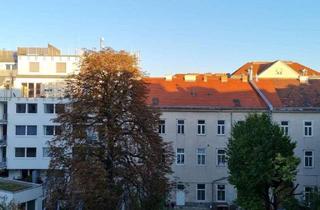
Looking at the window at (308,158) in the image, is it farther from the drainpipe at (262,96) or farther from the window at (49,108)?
the window at (49,108)

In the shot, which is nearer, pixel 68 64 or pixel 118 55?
pixel 118 55

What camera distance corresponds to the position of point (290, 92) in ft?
166

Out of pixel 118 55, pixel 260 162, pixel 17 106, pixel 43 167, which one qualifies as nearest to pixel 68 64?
pixel 17 106

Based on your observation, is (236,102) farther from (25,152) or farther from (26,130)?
(25,152)

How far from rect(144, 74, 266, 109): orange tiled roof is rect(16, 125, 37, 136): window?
42.6 ft

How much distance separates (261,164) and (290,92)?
18136 mm

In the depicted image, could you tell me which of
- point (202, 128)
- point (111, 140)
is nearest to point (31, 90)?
point (202, 128)

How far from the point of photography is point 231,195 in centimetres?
4775

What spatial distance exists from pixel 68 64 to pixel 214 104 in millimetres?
16975

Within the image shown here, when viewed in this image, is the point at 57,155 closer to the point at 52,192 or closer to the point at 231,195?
the point at 52,192

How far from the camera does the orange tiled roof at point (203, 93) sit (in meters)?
48.8

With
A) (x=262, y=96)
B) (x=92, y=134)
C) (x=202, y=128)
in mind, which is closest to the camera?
(x=92, y=134)

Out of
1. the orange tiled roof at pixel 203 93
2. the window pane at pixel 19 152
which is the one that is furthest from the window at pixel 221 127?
the window pane at pixel 19 152

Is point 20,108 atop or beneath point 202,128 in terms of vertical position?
atop
